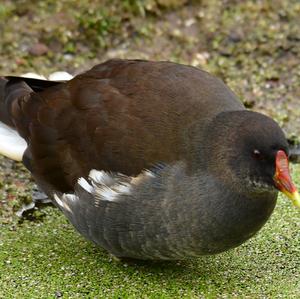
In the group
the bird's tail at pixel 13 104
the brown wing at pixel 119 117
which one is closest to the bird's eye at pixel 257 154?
the brown wing at pixel 119 117

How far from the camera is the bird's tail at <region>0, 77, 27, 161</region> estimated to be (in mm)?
4234

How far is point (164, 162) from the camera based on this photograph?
3.55 meters

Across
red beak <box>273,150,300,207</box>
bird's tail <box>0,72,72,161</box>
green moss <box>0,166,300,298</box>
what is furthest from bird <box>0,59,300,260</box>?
bird's tail <box>0,72,72,161</box>

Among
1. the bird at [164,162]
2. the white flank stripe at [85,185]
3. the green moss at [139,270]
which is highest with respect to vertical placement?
the bird at [164,162]

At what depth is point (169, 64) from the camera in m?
3.97

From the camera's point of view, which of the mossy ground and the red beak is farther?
the mossy ground

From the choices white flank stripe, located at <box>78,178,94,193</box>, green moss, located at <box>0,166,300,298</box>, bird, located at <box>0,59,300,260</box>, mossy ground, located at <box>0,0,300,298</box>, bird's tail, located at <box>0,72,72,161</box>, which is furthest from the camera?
mossy ground, located at <box>0,0,300,298</box>

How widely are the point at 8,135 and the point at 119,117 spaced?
909mm

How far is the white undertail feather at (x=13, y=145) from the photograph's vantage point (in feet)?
13.9

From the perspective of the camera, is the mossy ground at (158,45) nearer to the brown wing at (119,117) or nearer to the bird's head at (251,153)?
the brown wing at (119,117)

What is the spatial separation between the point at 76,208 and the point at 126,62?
795 millimetres

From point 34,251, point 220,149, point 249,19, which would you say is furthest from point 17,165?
point 249,19

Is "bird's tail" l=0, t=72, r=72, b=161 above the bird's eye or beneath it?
beneath

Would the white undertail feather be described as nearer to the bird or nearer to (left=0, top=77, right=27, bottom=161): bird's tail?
(left=0, top=77, right=27, bottom=161): bird's tail
